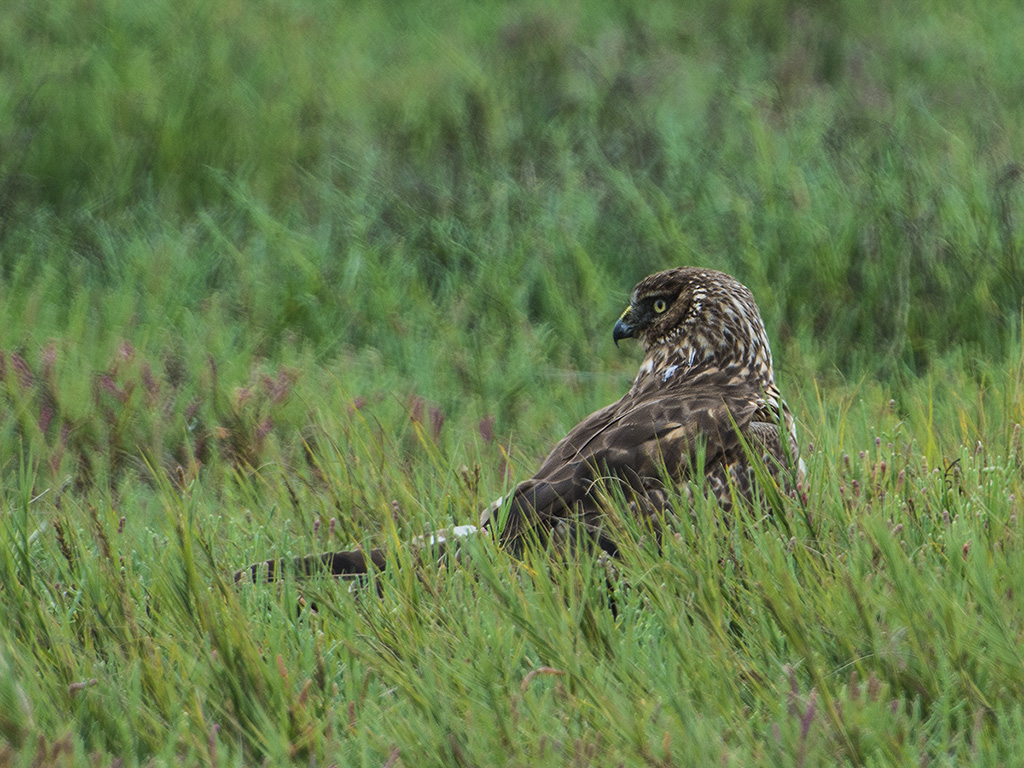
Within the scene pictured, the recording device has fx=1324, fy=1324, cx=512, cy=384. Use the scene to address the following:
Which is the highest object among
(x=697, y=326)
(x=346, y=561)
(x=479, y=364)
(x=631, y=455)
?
(x=697, y=326)

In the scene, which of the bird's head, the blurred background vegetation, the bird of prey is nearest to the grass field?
the blurred background vegetation

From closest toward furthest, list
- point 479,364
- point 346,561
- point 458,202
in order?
1. point 346,561
2. point 479,364
3. point 458,202

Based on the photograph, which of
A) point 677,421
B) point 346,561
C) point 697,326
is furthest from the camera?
point 697,326

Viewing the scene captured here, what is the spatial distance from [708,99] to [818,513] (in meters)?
4.96

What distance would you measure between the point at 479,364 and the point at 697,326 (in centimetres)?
127

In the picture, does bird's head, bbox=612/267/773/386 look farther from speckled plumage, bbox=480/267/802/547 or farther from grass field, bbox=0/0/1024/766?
grass field, bbox=0/0/1024/766

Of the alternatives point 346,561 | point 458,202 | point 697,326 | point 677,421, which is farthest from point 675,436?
point 458,202

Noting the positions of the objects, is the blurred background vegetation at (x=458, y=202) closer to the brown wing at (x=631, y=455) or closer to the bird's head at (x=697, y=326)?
the bird's head at (x=697, y=326)

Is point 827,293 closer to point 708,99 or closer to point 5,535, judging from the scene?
point 708,99

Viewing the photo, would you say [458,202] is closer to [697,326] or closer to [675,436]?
[697,326]

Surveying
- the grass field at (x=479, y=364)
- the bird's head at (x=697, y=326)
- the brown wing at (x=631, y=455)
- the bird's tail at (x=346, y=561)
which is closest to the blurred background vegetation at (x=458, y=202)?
the grass field at (x=479, y=364)

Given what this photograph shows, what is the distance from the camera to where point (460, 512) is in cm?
380

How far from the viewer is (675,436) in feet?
12.5

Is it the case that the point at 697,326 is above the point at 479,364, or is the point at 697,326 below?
above
